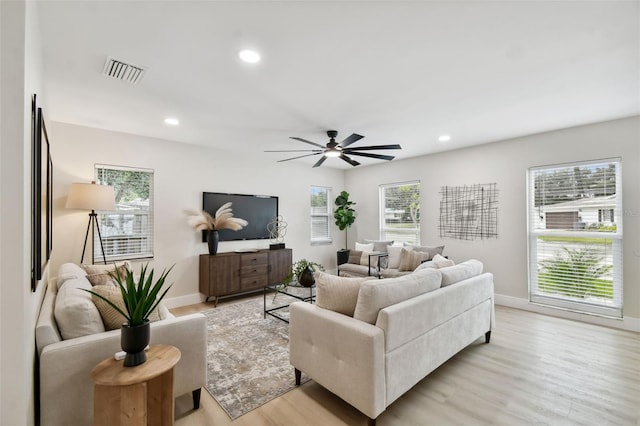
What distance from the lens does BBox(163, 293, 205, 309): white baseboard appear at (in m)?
4.40

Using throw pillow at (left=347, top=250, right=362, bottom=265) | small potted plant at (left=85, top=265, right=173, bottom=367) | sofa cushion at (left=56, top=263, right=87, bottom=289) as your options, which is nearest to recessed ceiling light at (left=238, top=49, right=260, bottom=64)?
small potted plant at (left=85, top=265, right=173, bottom=367)

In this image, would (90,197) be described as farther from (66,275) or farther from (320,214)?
(320,214)

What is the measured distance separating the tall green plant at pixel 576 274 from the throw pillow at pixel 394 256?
1995 mm

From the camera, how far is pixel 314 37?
194 cm

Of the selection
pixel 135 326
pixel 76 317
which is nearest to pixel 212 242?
pixel 76 317

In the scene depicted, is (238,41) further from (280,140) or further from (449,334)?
(449,334)

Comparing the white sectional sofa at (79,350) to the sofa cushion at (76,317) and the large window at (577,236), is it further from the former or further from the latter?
the large window at (577,236)

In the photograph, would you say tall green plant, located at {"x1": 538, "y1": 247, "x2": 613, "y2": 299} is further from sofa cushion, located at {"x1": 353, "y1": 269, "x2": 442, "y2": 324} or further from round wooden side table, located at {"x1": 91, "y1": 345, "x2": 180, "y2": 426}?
round wooden side table, located at {"x1": 91, "y1": 345, "x2": 180, "y2": 426}

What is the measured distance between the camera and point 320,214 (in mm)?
6621

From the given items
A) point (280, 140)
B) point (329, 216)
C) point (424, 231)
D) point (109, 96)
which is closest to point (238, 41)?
point (109, 96)

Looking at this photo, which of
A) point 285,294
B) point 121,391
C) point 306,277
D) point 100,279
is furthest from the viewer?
point 285,294

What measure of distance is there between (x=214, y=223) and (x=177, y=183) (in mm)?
827

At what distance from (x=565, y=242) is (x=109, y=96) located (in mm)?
5761

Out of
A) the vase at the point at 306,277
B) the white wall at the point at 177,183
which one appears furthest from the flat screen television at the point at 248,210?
the vase at the point at 306,277
